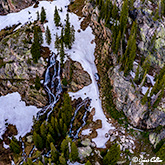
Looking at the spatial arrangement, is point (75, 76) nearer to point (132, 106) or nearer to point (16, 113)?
point (132, 106)

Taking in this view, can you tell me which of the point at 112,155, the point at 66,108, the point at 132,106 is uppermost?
the point at 66,108

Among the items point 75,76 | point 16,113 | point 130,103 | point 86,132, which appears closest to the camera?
point 86,132

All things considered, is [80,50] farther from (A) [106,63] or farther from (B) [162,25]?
(B) [162,25]

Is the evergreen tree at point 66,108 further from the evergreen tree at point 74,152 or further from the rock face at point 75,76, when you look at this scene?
the rock face at point 75,76

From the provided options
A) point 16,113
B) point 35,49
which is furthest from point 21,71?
point 16,113

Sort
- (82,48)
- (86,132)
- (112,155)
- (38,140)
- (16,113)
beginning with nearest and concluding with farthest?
(112,155) → (38,140) → (86,132) → (16,113) → (82,48)
